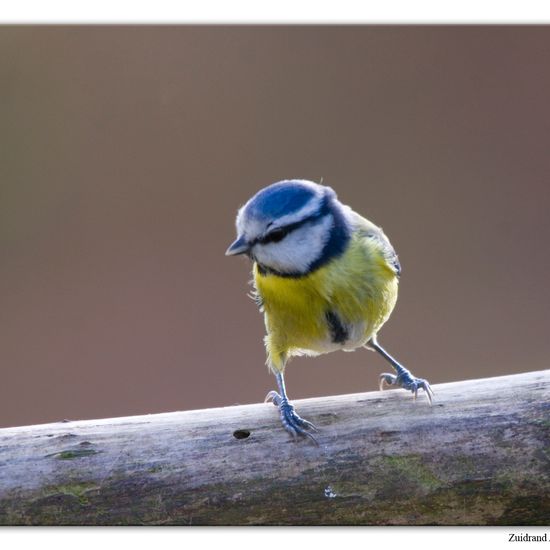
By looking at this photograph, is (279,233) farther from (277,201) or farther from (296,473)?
(296,473)

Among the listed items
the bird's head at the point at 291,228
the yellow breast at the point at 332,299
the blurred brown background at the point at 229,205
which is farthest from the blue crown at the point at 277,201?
the blurred brown background at the point at 229,205

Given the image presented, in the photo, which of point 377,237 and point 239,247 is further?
point 377,237

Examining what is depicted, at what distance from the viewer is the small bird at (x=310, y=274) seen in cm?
125

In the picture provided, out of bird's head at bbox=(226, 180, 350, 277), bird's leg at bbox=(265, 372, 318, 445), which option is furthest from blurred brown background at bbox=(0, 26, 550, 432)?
bird's leg at bbox=(265, 372, 318, 445)

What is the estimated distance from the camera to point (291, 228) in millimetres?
1269

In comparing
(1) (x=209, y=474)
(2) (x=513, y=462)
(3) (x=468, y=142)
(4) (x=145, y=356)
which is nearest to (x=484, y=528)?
(2) (x=513, y=462)

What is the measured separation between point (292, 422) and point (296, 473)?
94mm

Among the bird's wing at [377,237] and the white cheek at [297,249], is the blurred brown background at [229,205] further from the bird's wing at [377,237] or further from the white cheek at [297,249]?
the white cheek at [297,249]

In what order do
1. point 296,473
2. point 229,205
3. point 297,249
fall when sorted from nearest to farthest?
point 296,473
point 297,249
point 229,205

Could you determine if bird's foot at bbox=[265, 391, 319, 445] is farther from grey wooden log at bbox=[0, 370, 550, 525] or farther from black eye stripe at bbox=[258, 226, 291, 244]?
black eye stripe at bbox=[258, 226, 291, 244]

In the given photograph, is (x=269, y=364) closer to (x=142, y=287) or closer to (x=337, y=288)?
(x=337, y=288)

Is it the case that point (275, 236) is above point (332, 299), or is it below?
above

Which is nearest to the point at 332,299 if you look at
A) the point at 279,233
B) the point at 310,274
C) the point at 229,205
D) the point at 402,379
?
the point at 310,274

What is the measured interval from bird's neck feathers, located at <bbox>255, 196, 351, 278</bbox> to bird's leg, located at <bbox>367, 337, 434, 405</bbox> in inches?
10.7
